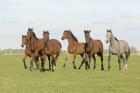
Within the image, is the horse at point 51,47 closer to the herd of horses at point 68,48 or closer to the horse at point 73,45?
the herd of horses at point 68,48

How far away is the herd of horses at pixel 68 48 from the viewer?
29.5 meters

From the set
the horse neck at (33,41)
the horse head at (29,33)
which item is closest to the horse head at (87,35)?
the horse neck at (33,41)

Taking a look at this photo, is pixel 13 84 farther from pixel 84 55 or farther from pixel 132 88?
pixel 84 55

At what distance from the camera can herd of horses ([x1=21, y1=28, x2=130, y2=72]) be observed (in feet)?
96.7

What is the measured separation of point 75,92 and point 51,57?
1439 centimetres

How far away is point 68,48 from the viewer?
3331cm

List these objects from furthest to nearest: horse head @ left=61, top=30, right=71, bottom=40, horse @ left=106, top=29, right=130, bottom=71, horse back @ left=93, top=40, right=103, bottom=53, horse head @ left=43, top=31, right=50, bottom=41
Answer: horse back @ left=93, top=40, right=103, bottom=53
horse head @ left=61, top=30, right=71, bottom=40
horse @ left=106, top=29, right=130, bottom=71
horse head @ left=43, top=31, right=50, bottom=41

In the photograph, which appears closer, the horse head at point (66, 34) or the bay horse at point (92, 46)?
the bay horse at point (92, 46)

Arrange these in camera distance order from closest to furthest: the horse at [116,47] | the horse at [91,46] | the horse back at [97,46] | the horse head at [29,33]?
the horse head at [29,33], the horse at [91,46], the horse at [116,47], the horse back at [97,46]

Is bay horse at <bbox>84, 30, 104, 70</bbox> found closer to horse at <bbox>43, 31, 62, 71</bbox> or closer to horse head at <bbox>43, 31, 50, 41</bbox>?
horse at <bbox>43, 31, 62, 71</bbox>

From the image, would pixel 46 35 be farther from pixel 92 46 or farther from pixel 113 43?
pixel 113 43

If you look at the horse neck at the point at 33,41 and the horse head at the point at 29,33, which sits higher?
the horse head at the point at 29,33

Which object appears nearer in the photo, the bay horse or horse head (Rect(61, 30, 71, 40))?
the bay horse

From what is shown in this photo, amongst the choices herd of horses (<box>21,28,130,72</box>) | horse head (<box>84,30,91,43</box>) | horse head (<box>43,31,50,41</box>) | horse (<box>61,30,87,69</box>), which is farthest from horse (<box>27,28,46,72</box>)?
horse (<box>61,30,87,69</box>)
